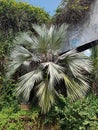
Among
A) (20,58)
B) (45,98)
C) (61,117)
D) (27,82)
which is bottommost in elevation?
(61,117)

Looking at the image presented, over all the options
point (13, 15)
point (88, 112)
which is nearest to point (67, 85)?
point (88, 112)

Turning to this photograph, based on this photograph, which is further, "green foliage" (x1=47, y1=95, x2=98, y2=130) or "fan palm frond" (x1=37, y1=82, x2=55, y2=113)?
"fan palm frond" (x1=37, y1=82, x2=55, y2=113)

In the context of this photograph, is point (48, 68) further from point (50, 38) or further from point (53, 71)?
point (50, 38)

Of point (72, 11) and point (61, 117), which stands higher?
point (72, 11)

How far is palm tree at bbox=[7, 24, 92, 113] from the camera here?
9000 millimetres

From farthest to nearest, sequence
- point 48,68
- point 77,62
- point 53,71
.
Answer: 1. point 77,62
2. point 48,68
3. point 53,71

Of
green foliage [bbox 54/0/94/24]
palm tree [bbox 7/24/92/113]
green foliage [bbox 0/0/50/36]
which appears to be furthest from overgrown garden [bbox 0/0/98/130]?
green foliage [bbox 54/0/94/24]

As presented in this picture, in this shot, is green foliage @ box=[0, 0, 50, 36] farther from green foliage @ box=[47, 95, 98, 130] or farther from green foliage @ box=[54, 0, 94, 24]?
green foliage @ box=[47, 95, 98, 130]

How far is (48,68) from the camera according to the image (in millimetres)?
9203

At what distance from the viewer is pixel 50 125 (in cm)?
899

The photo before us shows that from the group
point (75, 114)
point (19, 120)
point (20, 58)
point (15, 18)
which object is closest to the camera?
point (75, 114)

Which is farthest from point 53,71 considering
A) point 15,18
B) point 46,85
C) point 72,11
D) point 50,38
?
point 15,18

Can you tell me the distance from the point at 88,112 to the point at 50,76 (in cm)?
152

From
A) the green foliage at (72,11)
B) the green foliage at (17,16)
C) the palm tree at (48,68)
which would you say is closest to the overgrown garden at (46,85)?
the palm tree at (48,68)
